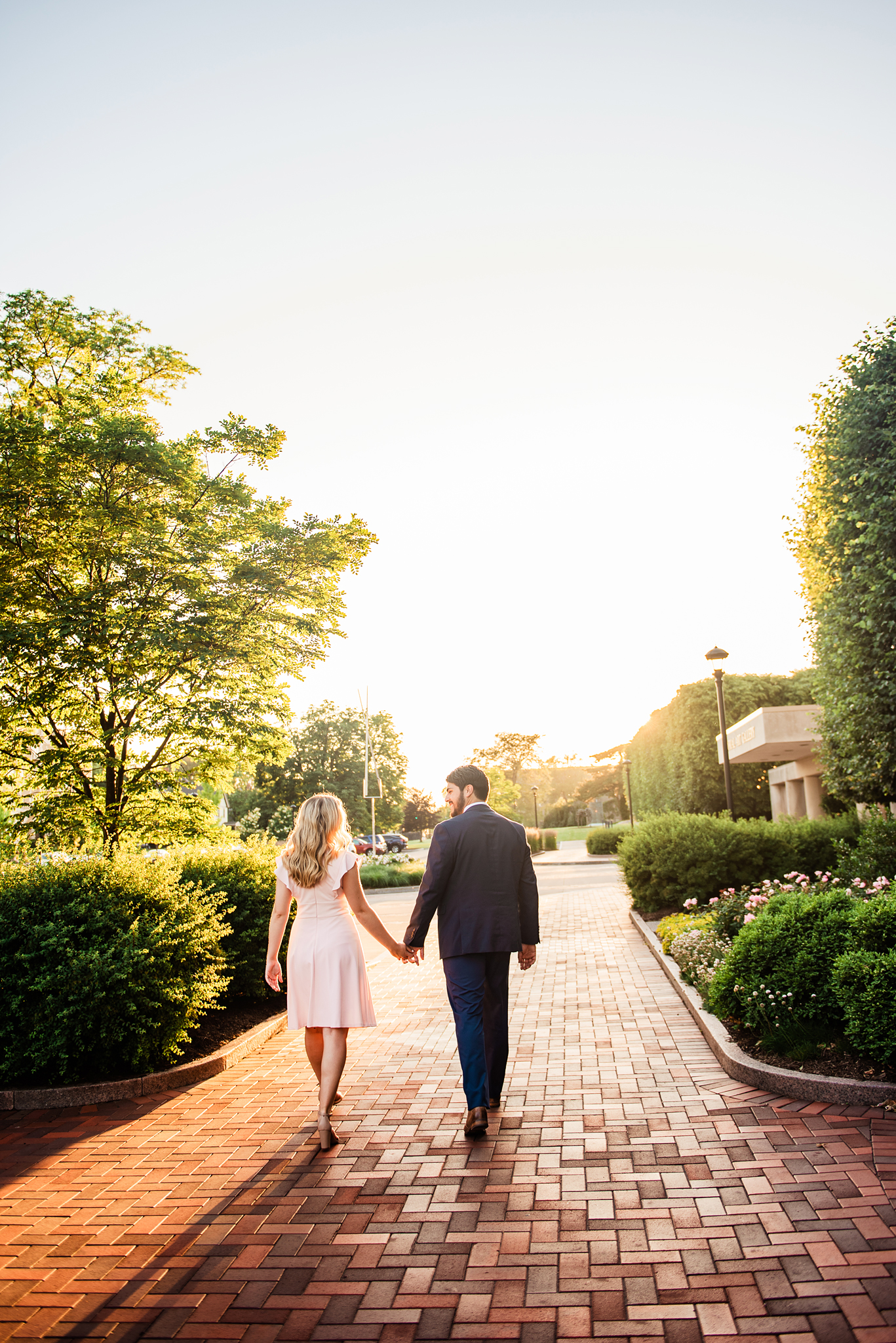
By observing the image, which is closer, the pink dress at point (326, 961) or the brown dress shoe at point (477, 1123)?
the brown dress shoe at point (477, 1123)

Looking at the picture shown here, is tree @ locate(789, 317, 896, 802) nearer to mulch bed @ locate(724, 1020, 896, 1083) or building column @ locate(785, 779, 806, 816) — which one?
mulch bed @ locate(724, 1020, 896, 1083)

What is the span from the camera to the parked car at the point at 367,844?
143 feet

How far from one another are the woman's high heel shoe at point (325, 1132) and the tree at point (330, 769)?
140 ft

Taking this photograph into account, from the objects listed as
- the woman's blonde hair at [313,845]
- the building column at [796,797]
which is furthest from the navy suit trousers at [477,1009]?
the building column at [796,797]

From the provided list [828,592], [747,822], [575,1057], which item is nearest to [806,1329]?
[575,1057]

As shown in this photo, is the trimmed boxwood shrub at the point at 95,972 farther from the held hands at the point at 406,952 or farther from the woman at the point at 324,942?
the held hands at the point at 406,952

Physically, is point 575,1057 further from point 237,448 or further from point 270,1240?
point 237,448

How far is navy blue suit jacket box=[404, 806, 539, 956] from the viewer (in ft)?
15.5

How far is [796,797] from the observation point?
80.5ft

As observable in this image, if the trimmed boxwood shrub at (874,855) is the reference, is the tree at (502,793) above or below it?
above

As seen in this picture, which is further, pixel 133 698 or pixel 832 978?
pixel 133 698

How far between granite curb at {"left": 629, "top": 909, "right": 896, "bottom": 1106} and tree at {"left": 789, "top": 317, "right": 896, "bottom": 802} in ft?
19.9

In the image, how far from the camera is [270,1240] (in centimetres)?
352

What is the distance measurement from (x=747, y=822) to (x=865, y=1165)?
10648mm
